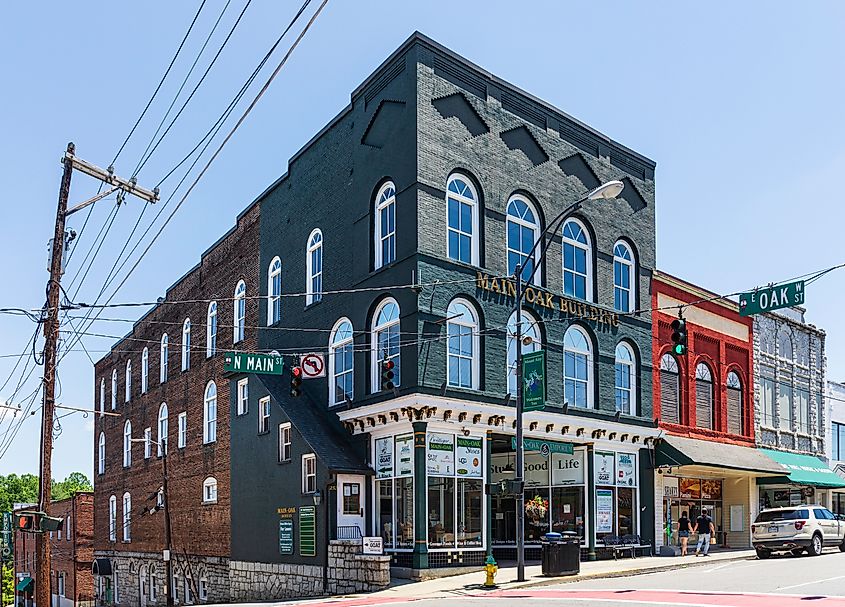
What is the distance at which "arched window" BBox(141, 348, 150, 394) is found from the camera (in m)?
48.3

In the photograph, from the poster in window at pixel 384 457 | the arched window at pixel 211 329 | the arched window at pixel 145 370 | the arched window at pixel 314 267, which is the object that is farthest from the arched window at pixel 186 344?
the poster in window at pixel 384 457

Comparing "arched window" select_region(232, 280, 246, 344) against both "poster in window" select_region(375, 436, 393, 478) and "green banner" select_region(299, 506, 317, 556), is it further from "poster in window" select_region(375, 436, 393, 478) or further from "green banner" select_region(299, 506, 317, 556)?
"poster in window" select_region(375, 436, 393, 478)

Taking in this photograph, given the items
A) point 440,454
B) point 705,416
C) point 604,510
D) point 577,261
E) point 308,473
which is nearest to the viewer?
point 440,454

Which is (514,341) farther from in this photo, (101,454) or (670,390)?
(101,454)

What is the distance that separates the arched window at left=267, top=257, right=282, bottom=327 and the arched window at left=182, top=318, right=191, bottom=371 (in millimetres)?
8627

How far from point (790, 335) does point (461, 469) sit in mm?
22515

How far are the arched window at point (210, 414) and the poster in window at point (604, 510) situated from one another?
16687 mm

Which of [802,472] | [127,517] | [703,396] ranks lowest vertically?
[127,517]

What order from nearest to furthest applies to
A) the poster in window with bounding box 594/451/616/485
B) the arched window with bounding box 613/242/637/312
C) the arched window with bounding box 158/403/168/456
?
the poster in window with bounding box 594/451/616/485
the arched window with bounding box 613/242/637/312
the arched window with bounding box 158/403/168/456

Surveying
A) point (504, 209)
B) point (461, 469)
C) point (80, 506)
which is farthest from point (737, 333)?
point (80, 506)

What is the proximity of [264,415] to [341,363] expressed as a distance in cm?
373

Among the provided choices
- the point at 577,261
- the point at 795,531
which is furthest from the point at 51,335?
the point at 795,531

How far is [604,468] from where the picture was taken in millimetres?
30109

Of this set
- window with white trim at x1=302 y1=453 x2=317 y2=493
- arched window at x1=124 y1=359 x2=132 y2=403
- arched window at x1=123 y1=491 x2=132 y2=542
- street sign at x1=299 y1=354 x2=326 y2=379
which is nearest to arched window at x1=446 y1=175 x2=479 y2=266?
street sign at x1=299 y1=354 x2=326 y2=379
